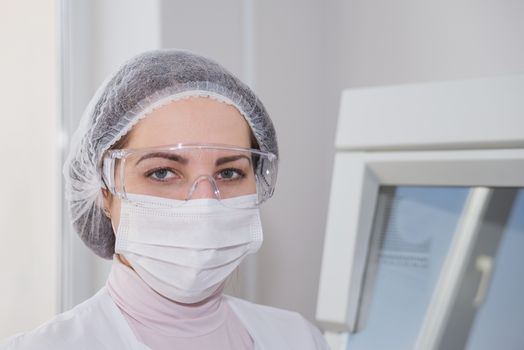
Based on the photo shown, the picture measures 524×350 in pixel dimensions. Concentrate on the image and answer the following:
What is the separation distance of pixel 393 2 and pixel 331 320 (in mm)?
1011

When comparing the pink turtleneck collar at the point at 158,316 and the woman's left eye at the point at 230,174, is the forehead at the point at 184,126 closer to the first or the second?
the woman's left eye at the point at 230,174

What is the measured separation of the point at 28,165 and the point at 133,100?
633 millimetres

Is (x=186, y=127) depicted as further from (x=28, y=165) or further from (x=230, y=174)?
(x=28, y=165)

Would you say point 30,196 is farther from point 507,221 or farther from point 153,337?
point 507,221

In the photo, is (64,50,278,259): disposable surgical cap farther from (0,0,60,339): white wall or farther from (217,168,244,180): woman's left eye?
(0,0,60,339): white wall

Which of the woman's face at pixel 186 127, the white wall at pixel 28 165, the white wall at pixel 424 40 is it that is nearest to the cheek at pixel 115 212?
the woman's face at pixel 186 127

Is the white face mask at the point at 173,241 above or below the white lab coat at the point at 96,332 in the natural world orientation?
above

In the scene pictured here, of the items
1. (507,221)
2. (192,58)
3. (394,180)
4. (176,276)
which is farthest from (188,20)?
(507,221)

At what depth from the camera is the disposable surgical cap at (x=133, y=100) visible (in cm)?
95

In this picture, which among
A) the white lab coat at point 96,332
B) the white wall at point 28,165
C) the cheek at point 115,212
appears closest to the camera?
the white lab coat at point 96,332

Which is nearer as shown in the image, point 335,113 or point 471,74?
point 471,74

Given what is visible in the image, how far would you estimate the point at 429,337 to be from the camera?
1243mm

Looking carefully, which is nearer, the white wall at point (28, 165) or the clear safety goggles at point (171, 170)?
the clear safety goggles at point (171, 170)

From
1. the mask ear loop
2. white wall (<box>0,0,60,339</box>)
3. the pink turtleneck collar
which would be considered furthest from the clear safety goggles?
white wall (<box>0,0,60,339</box>)
